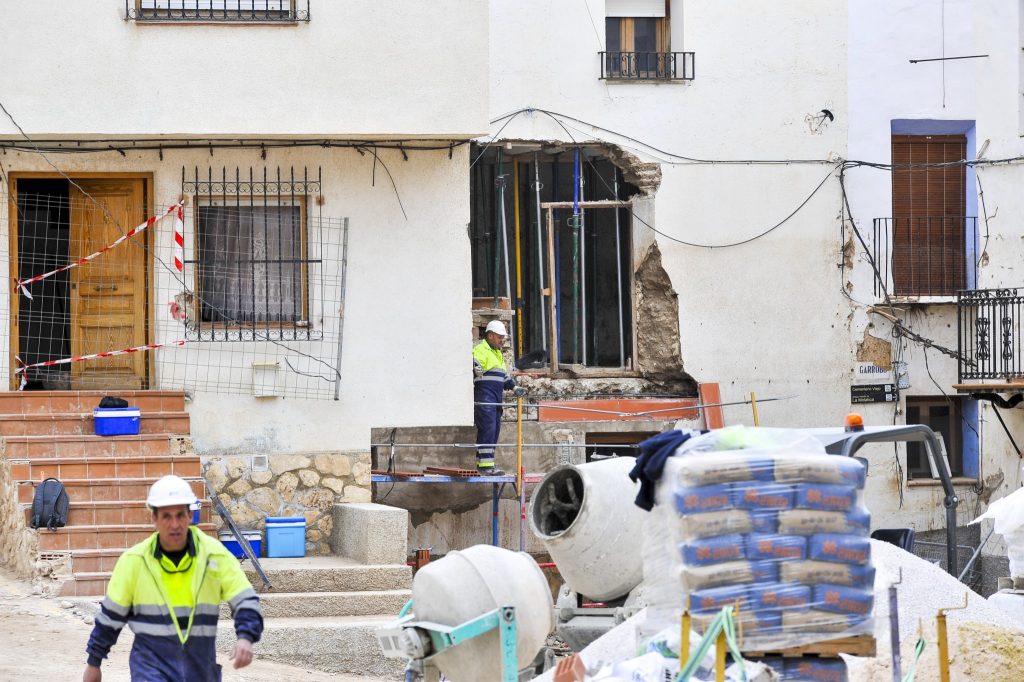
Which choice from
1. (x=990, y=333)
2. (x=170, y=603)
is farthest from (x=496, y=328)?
(x=170, y=603)

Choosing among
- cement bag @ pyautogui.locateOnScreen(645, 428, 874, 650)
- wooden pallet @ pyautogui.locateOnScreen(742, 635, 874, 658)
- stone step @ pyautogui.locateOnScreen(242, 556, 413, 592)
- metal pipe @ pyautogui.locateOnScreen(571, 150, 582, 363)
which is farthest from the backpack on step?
metal pipe @ pyautogui.locateOnScreen(571, 150, 582, 363)

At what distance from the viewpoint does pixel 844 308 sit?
1950 cm

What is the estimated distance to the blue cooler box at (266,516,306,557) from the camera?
524 inches

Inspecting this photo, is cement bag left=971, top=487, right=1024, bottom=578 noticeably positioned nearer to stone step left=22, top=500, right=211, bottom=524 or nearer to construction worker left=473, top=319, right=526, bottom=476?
construction worker left=473, top=319, right=526, bottom=476

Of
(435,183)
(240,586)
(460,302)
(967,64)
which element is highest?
(967,64)

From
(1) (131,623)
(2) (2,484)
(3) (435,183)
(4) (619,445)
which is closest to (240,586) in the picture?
(1) (131,623)

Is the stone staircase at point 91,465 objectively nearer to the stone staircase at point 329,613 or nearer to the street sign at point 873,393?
the stone staircase at point 329,613

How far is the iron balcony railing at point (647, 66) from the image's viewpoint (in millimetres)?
19031

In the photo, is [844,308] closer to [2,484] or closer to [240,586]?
[2,484]

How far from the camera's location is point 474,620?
676 cm

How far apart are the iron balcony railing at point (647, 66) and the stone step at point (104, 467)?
8.91 m

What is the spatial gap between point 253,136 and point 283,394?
2.54m

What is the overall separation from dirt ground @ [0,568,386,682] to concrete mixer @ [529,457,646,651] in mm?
2480

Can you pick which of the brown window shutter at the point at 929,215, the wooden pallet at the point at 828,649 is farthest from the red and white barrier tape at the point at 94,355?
the brown window shutter at the point at 929,215
